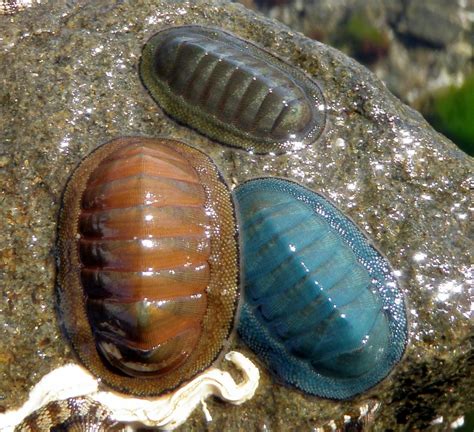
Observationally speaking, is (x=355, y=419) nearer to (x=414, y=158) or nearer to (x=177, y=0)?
(x=414, y=158)

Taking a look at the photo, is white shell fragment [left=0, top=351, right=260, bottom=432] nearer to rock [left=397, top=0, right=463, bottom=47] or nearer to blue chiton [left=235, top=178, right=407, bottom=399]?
blue chiton [left=235, top=178, right=407, bottom=399]

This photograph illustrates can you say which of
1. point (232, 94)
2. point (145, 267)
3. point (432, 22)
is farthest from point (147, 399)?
point (432, 22)

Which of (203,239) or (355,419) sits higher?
(203,239)

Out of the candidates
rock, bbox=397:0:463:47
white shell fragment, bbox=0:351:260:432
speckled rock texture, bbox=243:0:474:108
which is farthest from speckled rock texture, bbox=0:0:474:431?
rock, bbox=397:0:463:47

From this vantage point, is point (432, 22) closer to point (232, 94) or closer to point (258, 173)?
point (232, 94)

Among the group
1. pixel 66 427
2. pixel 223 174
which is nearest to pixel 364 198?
pixel 223 174

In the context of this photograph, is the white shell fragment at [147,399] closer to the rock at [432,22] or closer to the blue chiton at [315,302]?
the blue chiton at [315,302]

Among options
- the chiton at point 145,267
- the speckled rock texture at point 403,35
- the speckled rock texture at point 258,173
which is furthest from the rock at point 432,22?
the chiton at point 145,267
